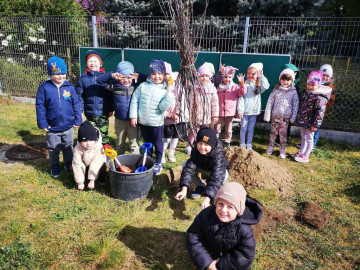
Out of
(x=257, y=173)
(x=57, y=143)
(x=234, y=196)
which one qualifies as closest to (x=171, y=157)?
(x=257, y=173)

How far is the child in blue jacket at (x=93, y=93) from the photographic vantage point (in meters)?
4.43

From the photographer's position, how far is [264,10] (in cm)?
795

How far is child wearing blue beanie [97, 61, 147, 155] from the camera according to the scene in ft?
13.8

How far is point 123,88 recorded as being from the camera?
4293mm

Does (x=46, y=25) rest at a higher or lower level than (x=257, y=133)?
higher

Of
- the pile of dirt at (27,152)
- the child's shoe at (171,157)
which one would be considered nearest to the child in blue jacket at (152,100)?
the child's shoe at (171,157)

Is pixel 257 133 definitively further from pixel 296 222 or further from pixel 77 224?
pixel 77 224

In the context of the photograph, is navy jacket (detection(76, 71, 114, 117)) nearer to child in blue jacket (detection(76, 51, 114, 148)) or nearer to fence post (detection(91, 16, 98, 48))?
child in blue jacket (detection(76, 51, 114, 148))

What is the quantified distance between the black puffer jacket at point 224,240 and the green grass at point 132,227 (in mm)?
456

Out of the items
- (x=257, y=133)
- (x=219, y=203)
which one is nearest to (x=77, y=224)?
(x=219, y=203)

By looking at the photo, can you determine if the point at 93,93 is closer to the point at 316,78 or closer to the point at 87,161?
the point at 87,161

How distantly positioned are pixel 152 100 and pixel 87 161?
127 cm

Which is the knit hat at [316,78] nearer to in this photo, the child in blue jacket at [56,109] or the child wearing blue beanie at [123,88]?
the child wearing blue beanie at [123,88]

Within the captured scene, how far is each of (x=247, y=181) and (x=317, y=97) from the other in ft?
7.10
